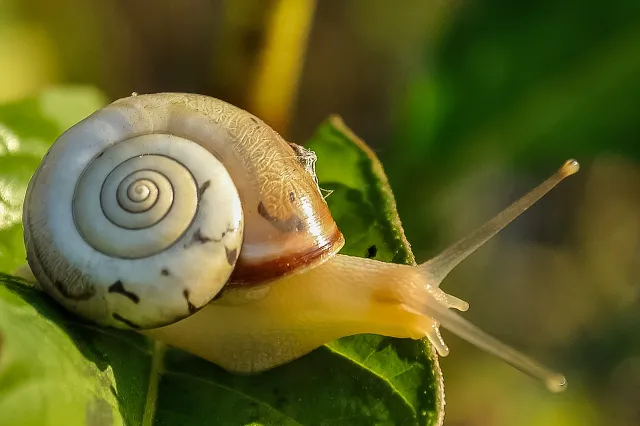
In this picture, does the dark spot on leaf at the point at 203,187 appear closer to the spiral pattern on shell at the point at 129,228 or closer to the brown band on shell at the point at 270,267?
the spiral pattern on shell at the point at 129,228

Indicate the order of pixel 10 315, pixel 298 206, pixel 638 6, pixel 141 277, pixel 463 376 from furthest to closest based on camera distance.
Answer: pixel 463 376, pixel 638 6, pixel 298 206, pixel 141 277, pixel 10 315

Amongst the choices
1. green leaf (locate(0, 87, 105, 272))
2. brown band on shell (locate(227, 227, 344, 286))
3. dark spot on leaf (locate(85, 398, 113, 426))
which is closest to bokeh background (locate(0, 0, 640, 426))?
green leaf (locate(0, 87, 105, 272))

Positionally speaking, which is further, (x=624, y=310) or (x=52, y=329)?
(x=624, y=310)

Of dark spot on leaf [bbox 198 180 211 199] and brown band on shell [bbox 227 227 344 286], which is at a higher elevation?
dark spot on leaf [bbox 198 180 211 199]

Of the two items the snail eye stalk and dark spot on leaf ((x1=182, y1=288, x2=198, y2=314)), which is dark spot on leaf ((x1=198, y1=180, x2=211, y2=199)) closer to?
dark spot on leaf ((x1=182, y1=288, x2=198, y2=314))

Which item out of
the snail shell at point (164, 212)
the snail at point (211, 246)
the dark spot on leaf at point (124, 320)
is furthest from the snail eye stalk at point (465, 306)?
the dark spot on leaf at point (124, 320)

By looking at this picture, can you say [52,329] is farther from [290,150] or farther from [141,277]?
[290,150]

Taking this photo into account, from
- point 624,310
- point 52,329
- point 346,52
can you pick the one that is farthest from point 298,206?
point 346,52
